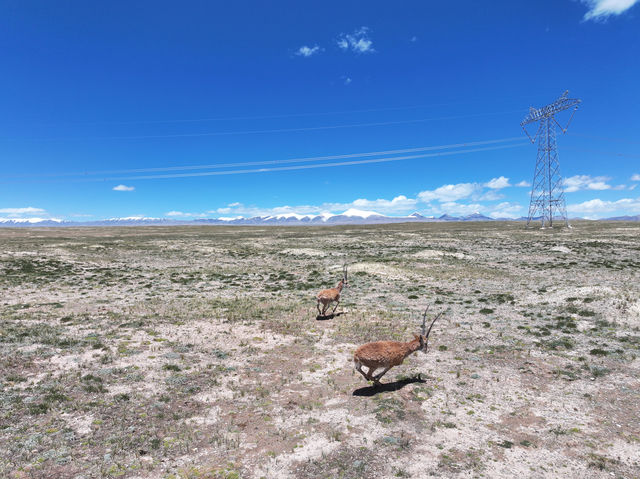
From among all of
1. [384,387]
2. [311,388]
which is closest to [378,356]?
[384,387]

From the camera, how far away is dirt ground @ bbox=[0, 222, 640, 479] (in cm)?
816

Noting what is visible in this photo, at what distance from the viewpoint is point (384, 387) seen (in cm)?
1177

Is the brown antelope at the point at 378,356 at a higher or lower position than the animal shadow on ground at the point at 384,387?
higher

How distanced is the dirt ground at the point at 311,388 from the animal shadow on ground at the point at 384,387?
8 cm

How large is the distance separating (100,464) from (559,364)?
16171 mm

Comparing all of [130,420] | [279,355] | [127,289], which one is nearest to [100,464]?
[130,420]

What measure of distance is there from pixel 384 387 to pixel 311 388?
2614mm

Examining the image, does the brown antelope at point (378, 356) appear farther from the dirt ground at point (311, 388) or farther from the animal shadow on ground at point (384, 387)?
the dirt ground at point (311, 388)

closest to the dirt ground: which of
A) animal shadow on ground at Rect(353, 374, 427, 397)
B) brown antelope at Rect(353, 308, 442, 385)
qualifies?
animal shadow on ground at Rect(353, 374, 427, 397)

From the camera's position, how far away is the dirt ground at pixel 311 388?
8156mm

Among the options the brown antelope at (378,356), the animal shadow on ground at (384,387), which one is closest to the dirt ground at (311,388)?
the animal shadow on ground at (384,387)

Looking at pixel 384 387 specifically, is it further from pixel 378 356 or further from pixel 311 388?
pixel 311 388

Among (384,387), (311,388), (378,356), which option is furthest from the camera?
(311,388)

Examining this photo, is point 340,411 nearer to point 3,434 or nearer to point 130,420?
point 130,420
